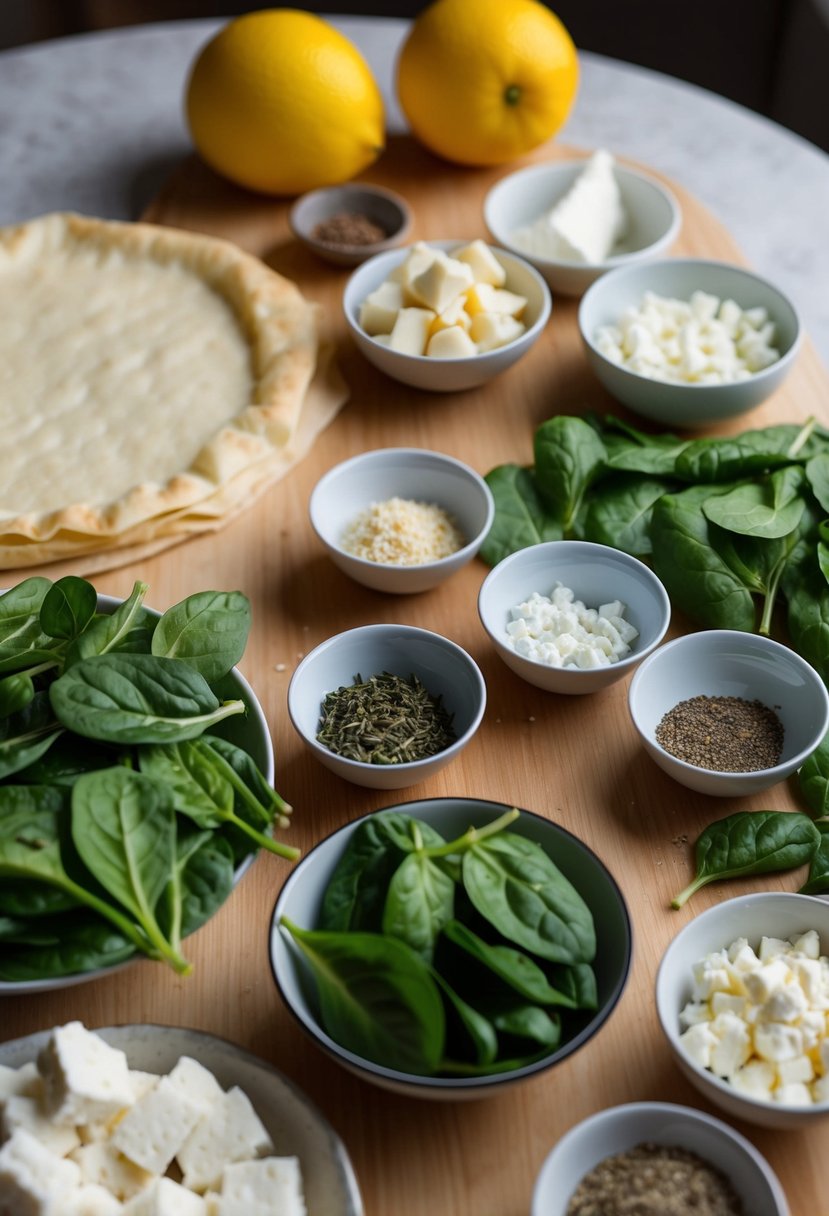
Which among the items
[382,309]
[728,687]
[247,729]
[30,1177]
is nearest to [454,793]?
[247,729]

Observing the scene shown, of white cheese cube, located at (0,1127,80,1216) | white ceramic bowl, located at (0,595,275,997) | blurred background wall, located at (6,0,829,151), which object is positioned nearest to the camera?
white cheese cube, located at (0,1127,80,1216)

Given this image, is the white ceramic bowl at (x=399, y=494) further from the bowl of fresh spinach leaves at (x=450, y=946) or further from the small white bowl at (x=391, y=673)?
the bowl of fresh spinach leaves at (x=450, y=946)

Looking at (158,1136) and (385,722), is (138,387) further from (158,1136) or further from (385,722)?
(158,1136)

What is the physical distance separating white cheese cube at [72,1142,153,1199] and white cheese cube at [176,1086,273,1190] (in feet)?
0.11

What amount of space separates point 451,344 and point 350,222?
1.45 ft

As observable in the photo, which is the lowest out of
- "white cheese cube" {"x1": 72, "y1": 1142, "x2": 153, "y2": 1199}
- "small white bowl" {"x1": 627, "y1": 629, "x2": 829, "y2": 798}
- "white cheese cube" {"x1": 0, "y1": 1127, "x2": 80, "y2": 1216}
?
"white cheese cube" {"x1": 72, "y1": 1142, "x2": 153, "y2": 1199}

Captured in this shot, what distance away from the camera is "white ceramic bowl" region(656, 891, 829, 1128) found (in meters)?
0.90

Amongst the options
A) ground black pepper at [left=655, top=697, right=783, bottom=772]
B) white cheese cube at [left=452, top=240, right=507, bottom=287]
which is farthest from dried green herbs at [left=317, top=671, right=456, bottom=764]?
white cheese cube at [left=452, top=240, right=507, bottom=287]

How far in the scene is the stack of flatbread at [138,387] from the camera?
4.66ft

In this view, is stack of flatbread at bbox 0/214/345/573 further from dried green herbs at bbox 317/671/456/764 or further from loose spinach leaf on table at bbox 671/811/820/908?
loose spinach leaf on table at bbox 671/811/820/908

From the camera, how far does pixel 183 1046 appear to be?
92cm

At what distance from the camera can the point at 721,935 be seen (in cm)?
100

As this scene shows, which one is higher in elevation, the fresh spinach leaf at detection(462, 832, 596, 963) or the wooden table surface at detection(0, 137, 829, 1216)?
the fresh spinach leaf at detection(462, 832, 596, 963)

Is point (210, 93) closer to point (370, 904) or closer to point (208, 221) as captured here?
point (208, 221)
